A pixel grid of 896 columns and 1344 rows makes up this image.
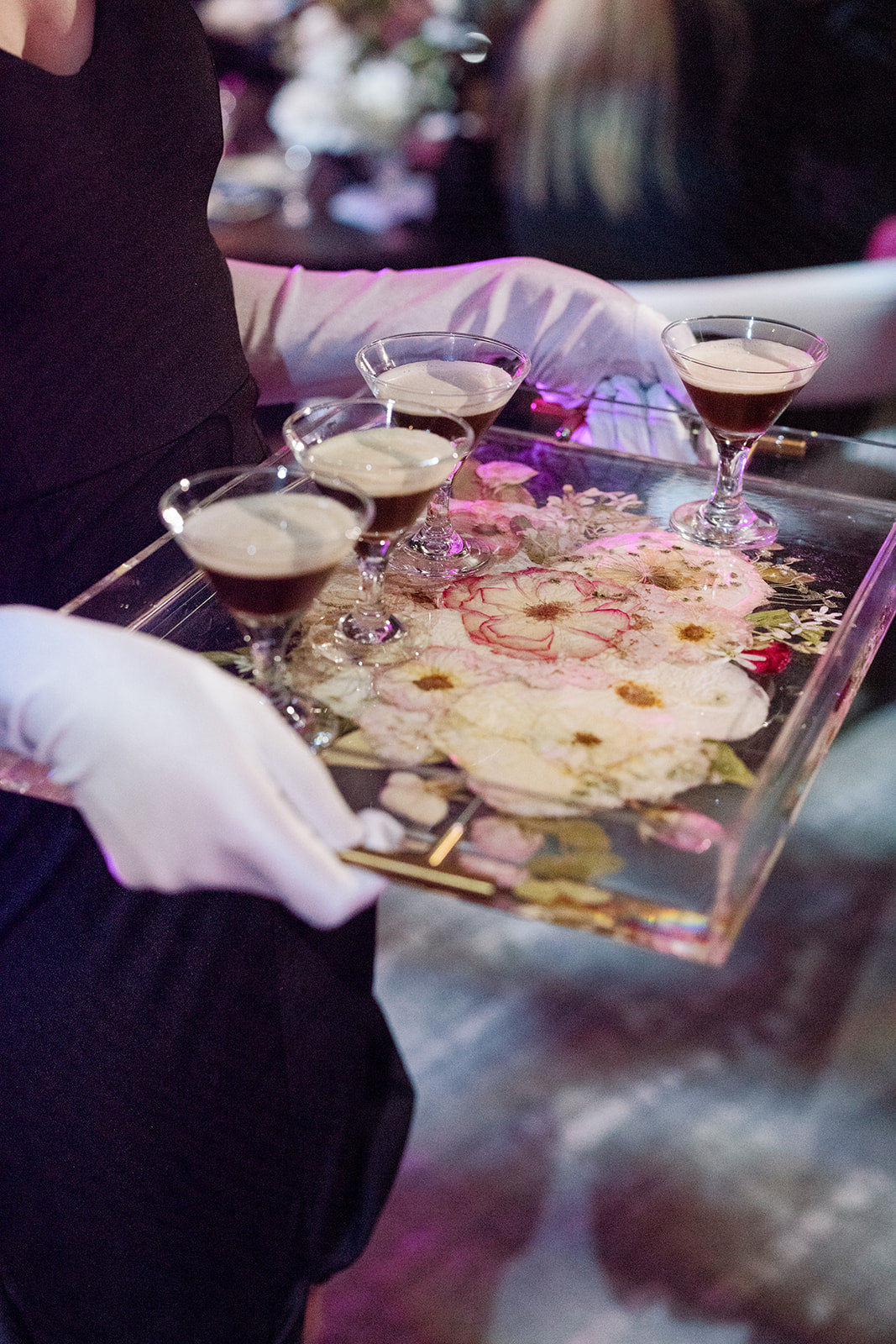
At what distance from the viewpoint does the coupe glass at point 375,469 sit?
0.99 metres

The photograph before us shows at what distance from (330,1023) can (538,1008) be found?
A: 756mm

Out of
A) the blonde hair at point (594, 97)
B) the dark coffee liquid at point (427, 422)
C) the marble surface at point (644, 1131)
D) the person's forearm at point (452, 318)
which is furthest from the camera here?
the blonde hair at point (594, 97)

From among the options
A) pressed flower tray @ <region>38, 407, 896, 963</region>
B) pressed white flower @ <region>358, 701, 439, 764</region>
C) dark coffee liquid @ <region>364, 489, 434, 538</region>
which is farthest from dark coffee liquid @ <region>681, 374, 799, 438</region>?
pressed white flower @ <region>358, 701, 439, 764</region>

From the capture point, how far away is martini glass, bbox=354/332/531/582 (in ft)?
3.73

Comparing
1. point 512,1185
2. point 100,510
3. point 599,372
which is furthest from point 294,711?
point 512,1185

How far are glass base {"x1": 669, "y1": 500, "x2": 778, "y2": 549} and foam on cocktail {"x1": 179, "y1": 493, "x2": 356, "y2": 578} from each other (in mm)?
420

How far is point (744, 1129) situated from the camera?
1764mm

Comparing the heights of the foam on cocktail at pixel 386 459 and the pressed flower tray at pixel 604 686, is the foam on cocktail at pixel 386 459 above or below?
above

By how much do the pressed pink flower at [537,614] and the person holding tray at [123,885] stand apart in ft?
0.92

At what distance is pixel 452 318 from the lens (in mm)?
1437

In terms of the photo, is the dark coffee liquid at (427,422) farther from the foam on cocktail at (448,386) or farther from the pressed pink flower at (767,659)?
the pressed pink flower at (767,659)

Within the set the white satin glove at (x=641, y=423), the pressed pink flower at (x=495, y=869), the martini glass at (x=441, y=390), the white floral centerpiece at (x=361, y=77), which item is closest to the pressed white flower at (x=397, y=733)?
the pressed pink flower at (x=495, y=869)

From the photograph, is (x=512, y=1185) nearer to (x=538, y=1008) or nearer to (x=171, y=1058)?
(x=538, y=1008)

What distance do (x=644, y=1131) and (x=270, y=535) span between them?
1246mm
